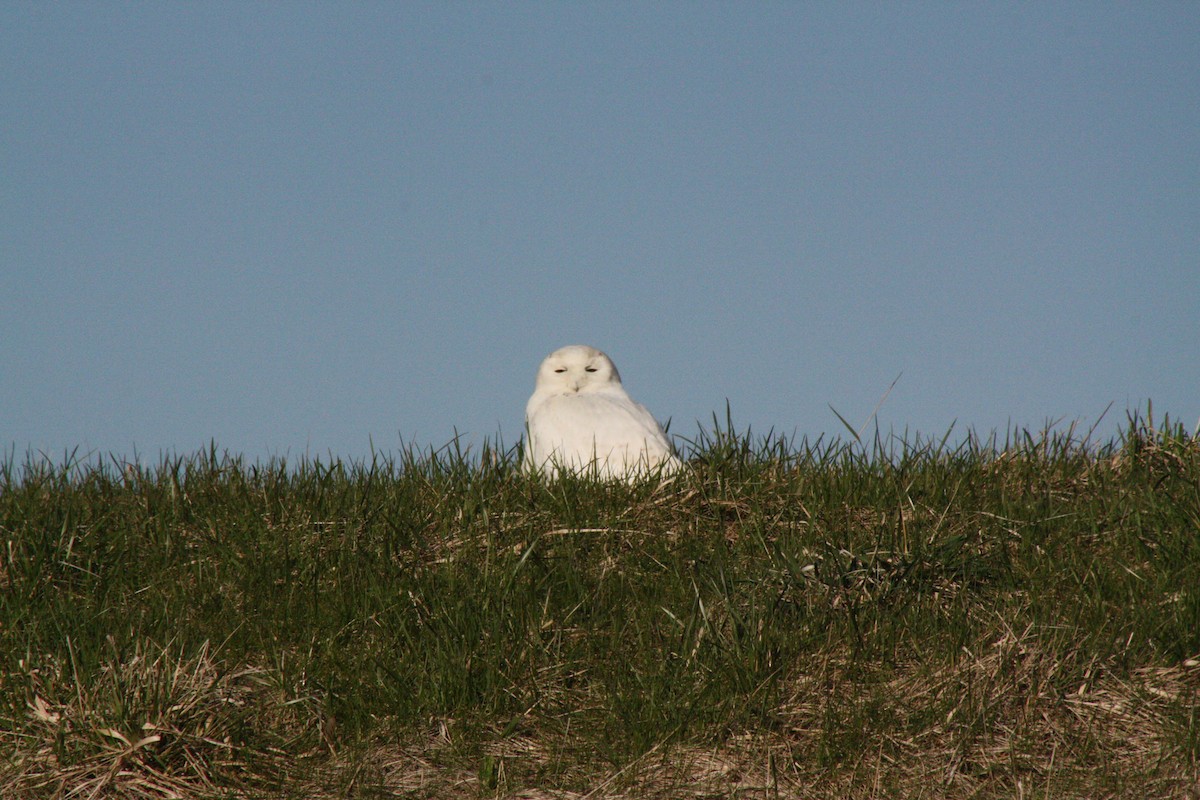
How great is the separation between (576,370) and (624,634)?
8.32ft

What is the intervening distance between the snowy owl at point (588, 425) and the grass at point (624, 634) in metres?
0.31

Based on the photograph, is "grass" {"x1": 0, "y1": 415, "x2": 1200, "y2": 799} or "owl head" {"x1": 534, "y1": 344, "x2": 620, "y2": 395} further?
"owl head" {"x1": 534, "y1": 344, "x2": 620, "y2": 395}

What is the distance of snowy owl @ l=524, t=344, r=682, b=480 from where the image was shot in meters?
6.21

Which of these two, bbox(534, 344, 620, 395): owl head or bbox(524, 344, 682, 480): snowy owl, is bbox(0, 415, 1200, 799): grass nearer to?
bbox(524, 344, 682, 480): snowy owl

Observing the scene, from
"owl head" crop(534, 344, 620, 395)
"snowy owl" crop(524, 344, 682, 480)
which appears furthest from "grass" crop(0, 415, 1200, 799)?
"owl head" crop(534, 344, 620, 395)

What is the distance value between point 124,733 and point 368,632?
3.78 ft

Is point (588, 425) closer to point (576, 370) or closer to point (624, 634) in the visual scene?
point (576, 370)

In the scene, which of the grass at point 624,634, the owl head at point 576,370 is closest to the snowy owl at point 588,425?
the owl head at point 576,370

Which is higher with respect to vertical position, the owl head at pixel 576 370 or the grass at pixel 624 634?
the owl head at pixel 576 370

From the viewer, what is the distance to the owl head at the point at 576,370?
274 inches

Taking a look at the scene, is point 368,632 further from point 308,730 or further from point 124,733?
Result: point 124,733

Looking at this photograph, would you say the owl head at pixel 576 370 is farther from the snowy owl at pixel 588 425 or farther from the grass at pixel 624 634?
the grass at pixel 624 634

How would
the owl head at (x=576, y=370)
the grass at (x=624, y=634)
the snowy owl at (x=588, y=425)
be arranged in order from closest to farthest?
the grass at (x=624, y=634)
the snowy owl at (x=588, y=425)
the owl head at (x=576, y=370)

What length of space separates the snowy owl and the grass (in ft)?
1.02
